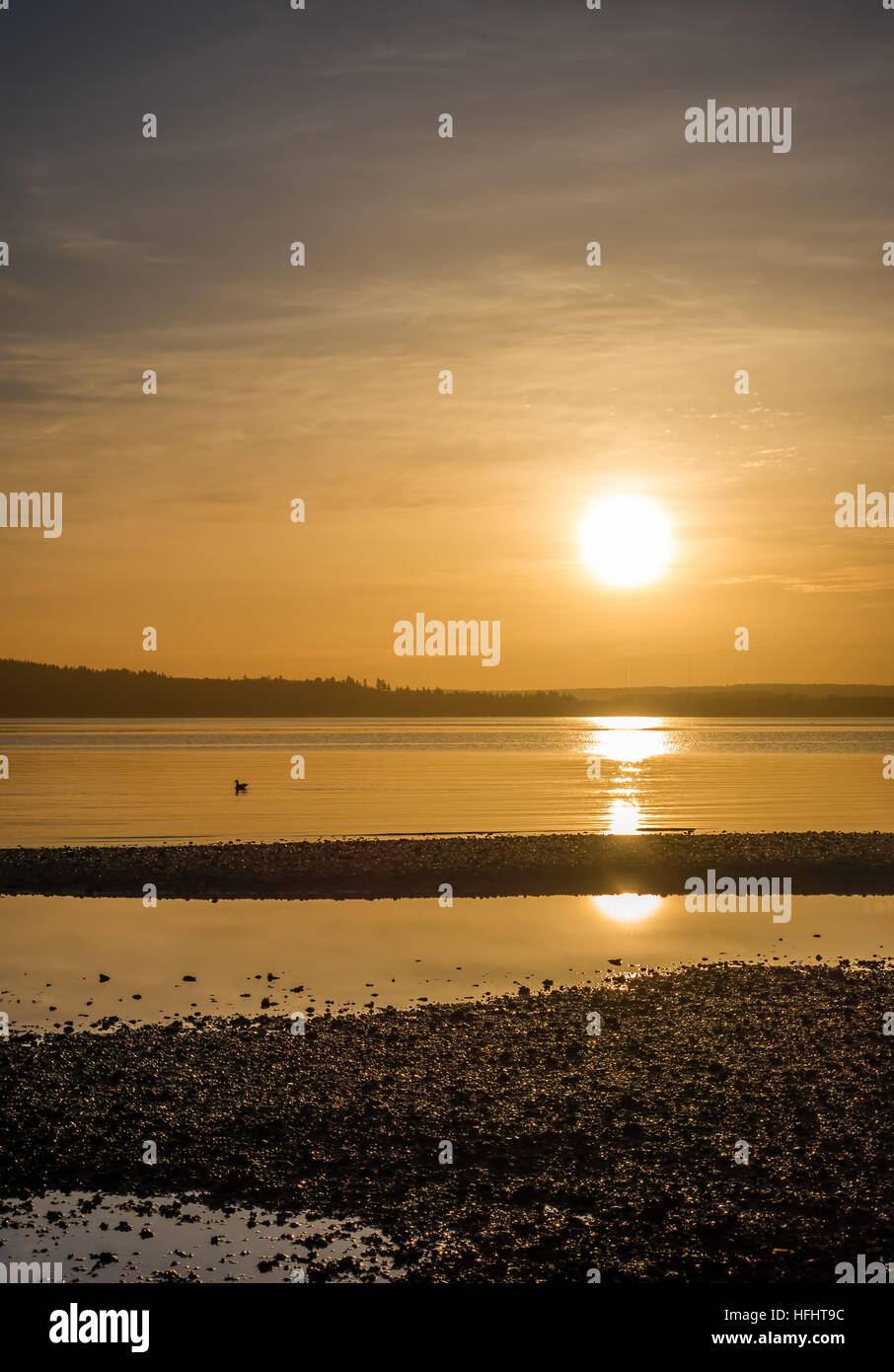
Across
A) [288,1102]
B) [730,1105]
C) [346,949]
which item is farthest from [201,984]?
[730,1105]

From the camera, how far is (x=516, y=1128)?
1336 cm

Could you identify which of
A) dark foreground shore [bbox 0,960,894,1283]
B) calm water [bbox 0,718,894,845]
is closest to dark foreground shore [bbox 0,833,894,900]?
calm water [bbox 0,718,894,845]

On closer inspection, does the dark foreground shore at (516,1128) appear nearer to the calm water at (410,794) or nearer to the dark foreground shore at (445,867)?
the dark foreground shore at (445,867)

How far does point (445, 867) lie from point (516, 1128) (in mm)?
26177

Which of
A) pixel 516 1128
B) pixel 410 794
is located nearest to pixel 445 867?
pixel 516 1128

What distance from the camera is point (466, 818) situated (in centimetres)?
5856

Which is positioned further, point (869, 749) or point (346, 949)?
point (869, 749)

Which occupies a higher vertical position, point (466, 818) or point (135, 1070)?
point (466, 818)

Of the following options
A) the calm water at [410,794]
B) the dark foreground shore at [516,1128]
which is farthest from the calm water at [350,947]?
the calm water at [410,794]

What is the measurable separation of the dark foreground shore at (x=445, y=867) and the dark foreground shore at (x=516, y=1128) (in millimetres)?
17673

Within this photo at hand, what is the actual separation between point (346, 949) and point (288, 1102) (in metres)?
11.3

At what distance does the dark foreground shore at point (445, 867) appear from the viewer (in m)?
36.3
